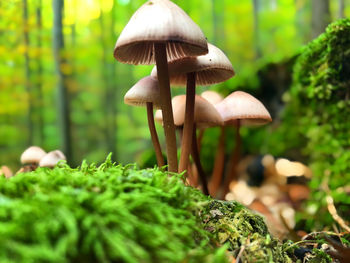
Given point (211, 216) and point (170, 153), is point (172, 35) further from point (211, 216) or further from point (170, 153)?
point (211, 216)

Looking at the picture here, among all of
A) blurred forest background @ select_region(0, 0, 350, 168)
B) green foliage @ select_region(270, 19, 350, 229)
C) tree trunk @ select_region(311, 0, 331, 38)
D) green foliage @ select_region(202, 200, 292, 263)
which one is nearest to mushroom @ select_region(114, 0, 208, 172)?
green foliage @ select_region(202, 200, 292, 263)

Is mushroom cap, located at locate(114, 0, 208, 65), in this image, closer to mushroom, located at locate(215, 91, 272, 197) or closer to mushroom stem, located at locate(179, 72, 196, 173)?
mushroom stem, located at locate(179, 72, 196, 173)

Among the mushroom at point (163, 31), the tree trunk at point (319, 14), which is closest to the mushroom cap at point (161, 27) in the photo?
the mushroom at point (163, 31)

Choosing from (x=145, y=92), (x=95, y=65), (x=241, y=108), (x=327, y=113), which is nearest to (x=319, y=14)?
(x=327, y=113)

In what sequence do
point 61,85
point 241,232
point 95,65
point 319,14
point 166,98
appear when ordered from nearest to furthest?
point 241,232 → point 166,98 → point 319,14 → point 61,85 → point 95,65

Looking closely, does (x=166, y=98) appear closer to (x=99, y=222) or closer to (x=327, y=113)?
(x=99, y=222)

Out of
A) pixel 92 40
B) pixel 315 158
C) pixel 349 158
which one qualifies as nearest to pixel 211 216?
pixel 349 158
